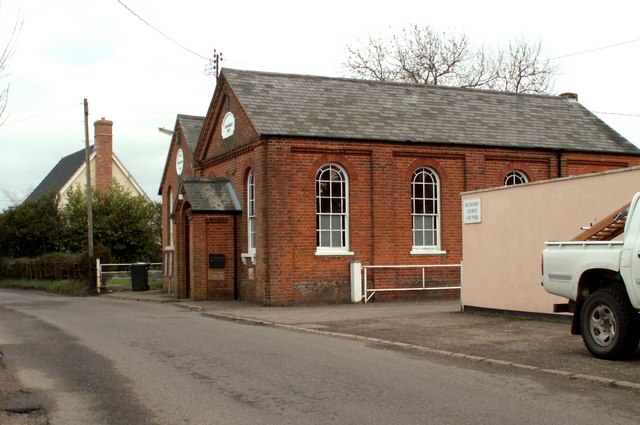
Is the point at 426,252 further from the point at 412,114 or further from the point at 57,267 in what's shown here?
Result: the point at 57,267

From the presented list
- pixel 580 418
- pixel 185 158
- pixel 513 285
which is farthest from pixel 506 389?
pixel 185 158

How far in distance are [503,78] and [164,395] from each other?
40968mm

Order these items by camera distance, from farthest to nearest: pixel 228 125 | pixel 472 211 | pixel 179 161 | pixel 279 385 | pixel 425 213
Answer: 1. pixel 179 161
2. pixel 228 125
3. pixel 425 213
4. pixel 472 211
5. pixel 279 385

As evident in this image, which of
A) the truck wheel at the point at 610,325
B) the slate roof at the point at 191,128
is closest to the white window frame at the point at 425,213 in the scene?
the slate roof at the point at 191,128

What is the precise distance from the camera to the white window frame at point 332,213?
73.9 feet

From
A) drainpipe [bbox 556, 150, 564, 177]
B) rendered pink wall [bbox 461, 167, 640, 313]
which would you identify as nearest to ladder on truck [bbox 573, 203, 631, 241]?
rendered pink wall [bbox 461, 167, 640, 313]

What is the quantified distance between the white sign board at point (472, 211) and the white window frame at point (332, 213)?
17.8 ft

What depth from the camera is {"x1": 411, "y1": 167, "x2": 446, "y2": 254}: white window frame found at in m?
23.7

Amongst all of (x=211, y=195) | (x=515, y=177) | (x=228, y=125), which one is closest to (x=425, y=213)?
(x=515, y=177)

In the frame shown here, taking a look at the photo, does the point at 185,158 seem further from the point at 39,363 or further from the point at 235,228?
the point at 39,363

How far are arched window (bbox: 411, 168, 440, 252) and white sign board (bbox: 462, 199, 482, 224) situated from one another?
19.3 ft

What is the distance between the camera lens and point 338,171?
22844mm

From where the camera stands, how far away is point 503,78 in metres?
46.1

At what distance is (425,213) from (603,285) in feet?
44.1
